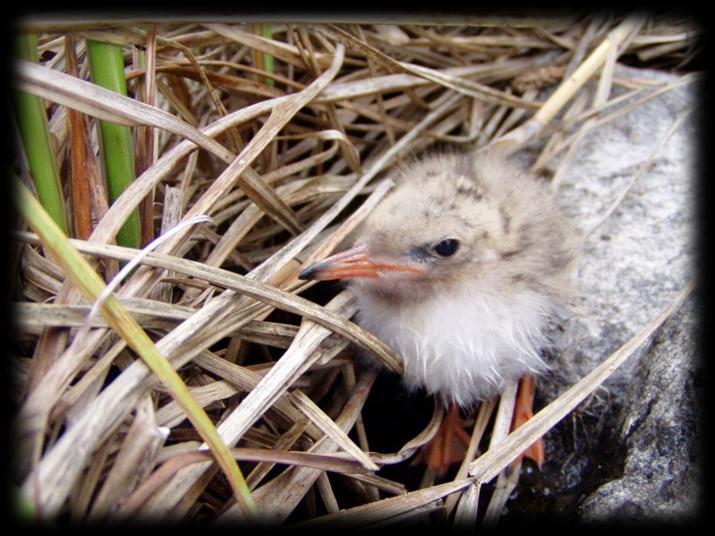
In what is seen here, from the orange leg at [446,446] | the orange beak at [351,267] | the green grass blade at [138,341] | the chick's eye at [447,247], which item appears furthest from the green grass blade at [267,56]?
the orange leg at [446,446]

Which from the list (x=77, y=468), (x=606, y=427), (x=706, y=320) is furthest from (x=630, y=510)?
(x=77, y=468)

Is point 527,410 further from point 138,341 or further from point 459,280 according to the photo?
point 138,341

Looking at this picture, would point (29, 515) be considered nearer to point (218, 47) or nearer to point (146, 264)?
point (146, 264)

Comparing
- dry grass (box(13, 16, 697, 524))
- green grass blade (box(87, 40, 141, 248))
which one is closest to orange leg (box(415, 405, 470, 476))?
dry grass (box(13, 16, 697, 524))

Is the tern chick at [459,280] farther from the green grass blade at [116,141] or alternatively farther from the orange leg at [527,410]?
the green grass blade at [116,141]

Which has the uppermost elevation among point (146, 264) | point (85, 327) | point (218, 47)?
point (218, 47)

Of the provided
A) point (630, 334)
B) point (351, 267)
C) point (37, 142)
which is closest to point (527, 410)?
point (630, 334)
